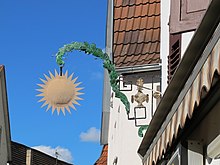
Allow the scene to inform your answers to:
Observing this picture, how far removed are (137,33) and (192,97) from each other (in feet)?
29.2

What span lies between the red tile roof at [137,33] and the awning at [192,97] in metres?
7.03

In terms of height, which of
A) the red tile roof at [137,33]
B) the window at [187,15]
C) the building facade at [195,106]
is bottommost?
the building facade at [195,106]

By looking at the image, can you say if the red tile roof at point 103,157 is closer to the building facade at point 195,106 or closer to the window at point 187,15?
the window at point 187,15

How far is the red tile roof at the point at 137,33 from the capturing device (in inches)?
538

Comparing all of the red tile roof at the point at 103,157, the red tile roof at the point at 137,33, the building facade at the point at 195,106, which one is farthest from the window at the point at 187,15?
the red tile roof at the point at 103,157

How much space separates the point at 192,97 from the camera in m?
5.03

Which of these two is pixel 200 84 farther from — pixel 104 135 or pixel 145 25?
pixel 104 135

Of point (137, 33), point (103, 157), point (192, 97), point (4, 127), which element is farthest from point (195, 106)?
point (4, 127)

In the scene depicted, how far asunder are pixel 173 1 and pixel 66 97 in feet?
8.24

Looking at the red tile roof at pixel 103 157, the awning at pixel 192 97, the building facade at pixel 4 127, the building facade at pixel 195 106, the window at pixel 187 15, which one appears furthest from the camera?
the building facade at pixel 4 127

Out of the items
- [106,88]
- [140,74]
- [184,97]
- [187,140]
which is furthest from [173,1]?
[106,88]

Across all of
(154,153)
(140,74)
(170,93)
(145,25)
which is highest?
(145,25)

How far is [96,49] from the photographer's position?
451 inches

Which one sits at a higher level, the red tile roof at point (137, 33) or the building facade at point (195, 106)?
the red tile roof at point (137, 33)
